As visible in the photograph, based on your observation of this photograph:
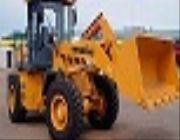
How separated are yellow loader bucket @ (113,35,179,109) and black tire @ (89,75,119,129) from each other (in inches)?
50.2

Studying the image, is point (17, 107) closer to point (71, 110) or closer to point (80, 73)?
point (80, 73)

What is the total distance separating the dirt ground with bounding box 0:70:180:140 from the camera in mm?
8727

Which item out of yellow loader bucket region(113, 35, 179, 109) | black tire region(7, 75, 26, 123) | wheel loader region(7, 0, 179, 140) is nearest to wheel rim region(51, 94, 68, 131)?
wheel loader region(7, 0, 179, 140)

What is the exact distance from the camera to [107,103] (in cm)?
925

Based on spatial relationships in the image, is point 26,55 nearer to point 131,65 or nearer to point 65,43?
point 65,43

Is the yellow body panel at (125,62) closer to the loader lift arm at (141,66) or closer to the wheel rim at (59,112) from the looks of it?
the loader lift arm at (141,66)

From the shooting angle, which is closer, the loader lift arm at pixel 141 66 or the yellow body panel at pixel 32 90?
the loader lift arm at pixel 141 66

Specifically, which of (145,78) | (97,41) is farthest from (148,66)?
(97,41)

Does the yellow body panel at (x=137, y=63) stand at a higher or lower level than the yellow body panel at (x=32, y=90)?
higher

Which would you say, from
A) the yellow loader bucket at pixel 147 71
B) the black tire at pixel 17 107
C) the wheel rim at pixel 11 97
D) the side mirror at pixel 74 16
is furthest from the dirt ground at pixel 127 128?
the side mirror at pixel 74 16

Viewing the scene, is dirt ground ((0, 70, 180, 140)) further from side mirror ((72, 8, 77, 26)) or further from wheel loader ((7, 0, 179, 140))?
side mirror ((72, 8, 77, 26))

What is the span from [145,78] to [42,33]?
8.01 feet

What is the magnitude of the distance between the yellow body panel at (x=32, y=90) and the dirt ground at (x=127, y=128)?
38 centimetres

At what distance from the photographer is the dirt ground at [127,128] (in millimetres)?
8727
